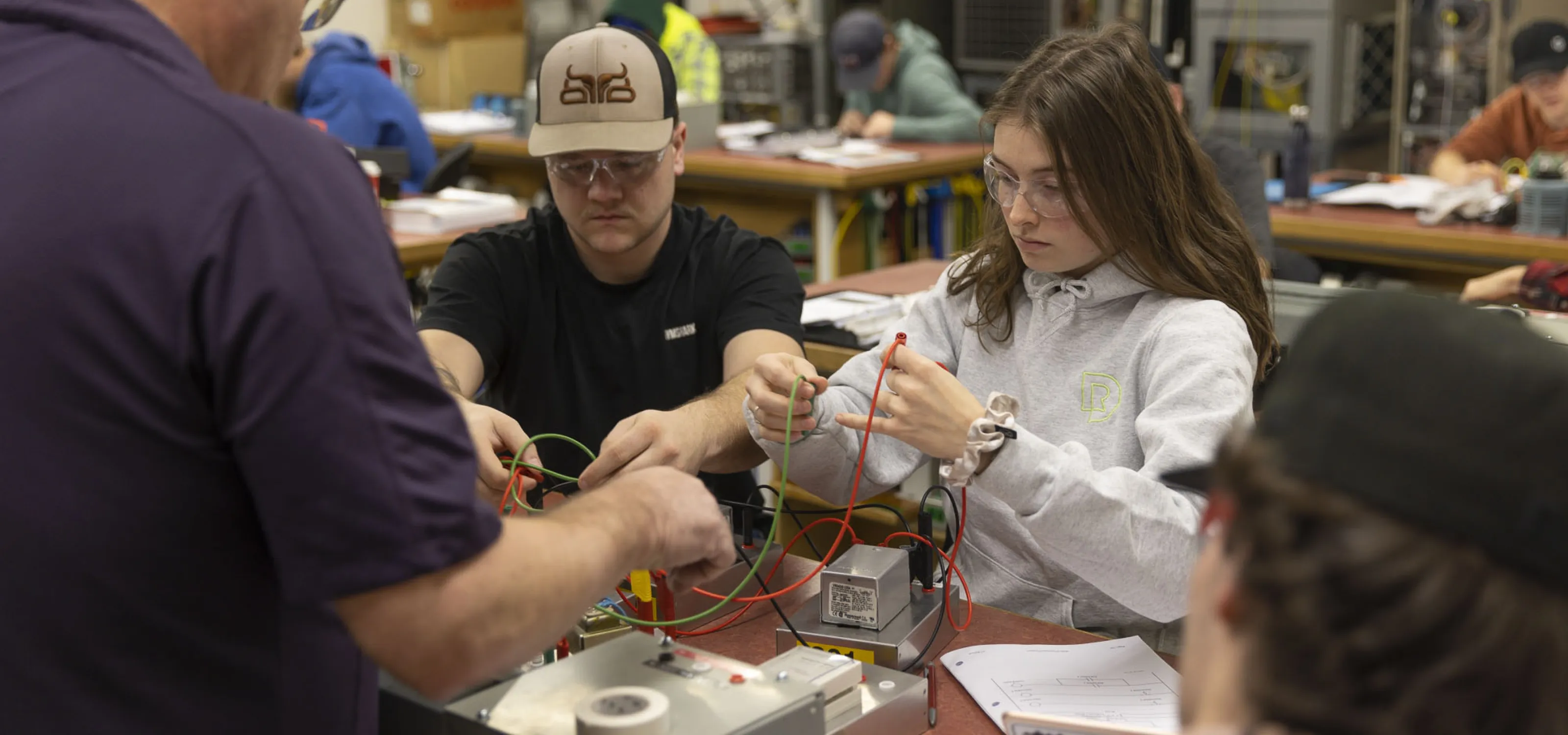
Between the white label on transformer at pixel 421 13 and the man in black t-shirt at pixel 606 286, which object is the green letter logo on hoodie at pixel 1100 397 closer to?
the man in black t-shirt at pixel 606 286

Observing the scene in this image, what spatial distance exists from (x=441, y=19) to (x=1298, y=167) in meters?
4.72

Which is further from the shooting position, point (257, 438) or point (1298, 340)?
point (257, 438)

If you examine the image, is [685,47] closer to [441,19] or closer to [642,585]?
[441,19]

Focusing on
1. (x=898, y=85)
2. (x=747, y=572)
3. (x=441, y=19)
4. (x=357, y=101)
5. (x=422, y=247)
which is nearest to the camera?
(x=747, y=572)

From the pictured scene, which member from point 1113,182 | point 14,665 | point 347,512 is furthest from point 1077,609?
point 14,665

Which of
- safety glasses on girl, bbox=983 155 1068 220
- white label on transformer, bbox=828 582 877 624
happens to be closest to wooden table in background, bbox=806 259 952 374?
safety glasses on girl, bbox=983 155 1068 220

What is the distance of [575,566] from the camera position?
100 centimetres

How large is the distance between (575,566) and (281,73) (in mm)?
485

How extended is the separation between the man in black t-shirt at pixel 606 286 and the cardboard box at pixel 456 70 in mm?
5201

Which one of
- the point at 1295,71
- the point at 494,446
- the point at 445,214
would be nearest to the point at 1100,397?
the point at 494,446

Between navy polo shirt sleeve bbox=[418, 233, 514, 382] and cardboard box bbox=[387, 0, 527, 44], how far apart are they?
5307 millimetres

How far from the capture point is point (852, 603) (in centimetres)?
145

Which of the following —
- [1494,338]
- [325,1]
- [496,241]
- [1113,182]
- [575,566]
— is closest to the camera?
[1494,338]

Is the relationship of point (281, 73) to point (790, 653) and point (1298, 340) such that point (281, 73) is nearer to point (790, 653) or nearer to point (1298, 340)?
point (790, 653)
